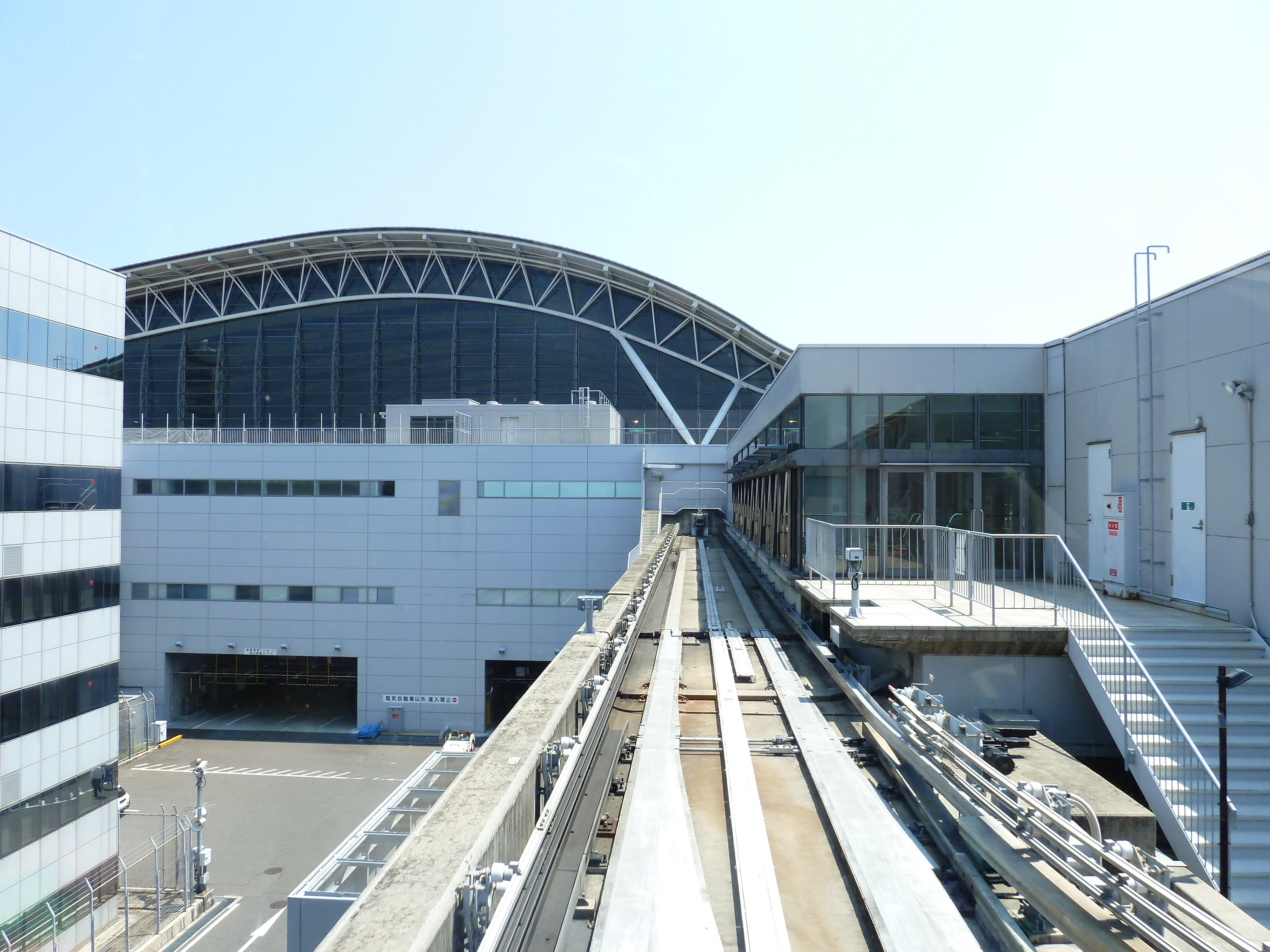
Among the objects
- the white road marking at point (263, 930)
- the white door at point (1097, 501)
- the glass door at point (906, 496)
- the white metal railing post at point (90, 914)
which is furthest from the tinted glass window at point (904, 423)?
the white metal railing post at point (90, 914)

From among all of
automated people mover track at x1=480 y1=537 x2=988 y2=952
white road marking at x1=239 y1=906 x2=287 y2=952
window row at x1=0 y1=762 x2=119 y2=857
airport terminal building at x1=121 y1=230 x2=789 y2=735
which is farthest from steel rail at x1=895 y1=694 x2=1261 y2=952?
airport terminal building at x1=121 y1=230 x2=789 y2=735

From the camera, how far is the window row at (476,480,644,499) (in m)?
30.5

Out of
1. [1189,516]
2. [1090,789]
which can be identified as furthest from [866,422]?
[1090,789]

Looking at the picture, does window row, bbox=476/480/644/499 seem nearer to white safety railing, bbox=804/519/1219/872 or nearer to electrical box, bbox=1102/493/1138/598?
white safety railing, bbox=804/519/1219/872

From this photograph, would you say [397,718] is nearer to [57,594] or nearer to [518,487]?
[518,487]

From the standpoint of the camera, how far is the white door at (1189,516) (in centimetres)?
904

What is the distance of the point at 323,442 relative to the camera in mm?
31016

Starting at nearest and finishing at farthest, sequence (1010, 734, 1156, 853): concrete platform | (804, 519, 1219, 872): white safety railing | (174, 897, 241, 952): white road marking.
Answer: (1010, 734, 1156, 853): concrete platform → (804, 519, 1219, 872): white safety railing → (174, 897, 241, 952): white road marking

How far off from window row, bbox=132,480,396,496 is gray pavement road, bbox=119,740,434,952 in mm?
10910

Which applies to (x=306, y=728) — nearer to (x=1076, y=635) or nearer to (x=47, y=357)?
(x=47, y=357)

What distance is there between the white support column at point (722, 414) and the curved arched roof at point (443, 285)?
80cm

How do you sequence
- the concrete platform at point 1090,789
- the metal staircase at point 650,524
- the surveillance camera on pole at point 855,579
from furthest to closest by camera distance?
1. the metal staircase at point 650,524
2. the surveillance camera on pole at point 855,579
3. the concrete platform at point 1090,789

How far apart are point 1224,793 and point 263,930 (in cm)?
1792

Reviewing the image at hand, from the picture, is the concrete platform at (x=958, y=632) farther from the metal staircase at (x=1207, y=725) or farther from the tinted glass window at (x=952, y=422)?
the tinted glass window at (x=952, y=422)
